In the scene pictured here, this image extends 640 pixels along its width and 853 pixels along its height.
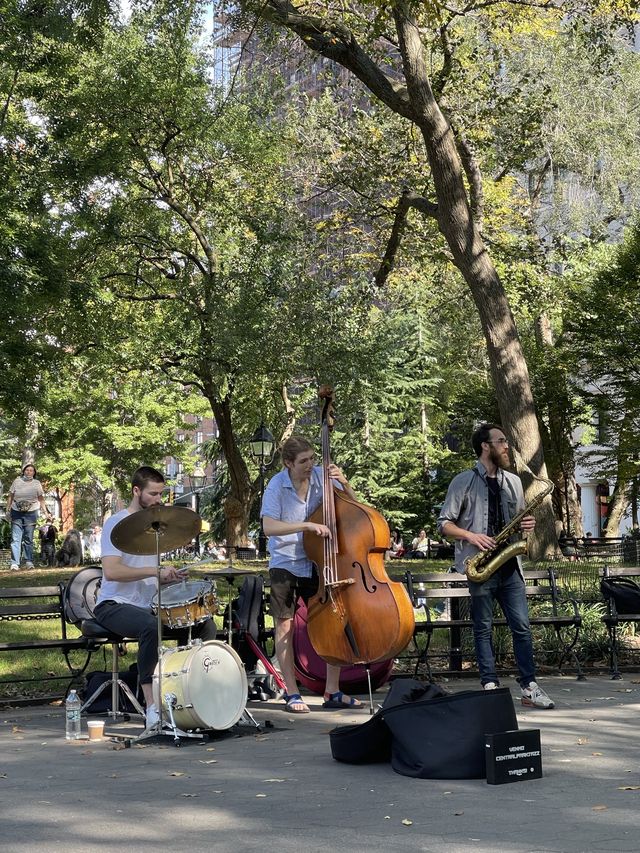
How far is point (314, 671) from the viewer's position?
10.8 m

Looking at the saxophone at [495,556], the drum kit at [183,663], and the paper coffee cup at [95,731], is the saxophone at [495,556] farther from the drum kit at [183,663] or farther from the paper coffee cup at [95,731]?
the paper coffee cup at [95,731]

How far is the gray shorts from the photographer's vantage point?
10.2m

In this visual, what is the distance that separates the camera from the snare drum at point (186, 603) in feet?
29.0

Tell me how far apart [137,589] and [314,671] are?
202 cm

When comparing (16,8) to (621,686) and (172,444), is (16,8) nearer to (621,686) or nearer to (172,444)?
(621,686)

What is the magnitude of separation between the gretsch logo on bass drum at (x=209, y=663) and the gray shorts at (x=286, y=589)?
1642mm

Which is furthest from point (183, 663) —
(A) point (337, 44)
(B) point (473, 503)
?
(A) point (337, 44)

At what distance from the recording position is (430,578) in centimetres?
1243

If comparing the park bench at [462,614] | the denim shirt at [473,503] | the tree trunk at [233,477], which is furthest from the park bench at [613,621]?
the tree trunk at [233,477]

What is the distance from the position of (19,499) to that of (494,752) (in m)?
19.4

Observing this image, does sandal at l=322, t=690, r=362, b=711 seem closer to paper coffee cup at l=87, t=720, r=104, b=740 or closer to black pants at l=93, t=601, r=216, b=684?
black pants at l=93, t=601, r=216, b=684

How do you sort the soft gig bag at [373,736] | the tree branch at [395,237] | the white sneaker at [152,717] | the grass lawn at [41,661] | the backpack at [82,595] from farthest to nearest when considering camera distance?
the tree branch at [395,237]
the grass lawn at [41,661]
the backpack at [82,595]
the white sneaker at [152,717]
the soft gig bag at [373,736]

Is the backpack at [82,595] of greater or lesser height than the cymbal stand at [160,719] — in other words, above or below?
above

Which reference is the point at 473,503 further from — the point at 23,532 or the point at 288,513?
the point at 23,532
